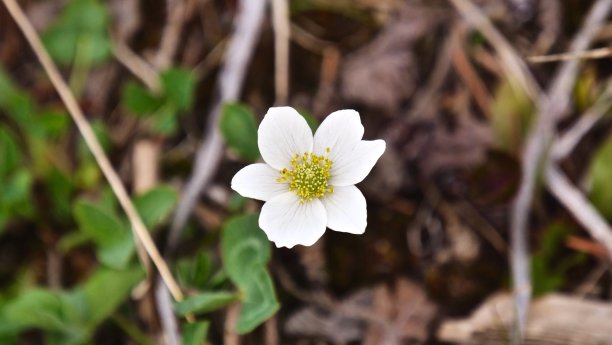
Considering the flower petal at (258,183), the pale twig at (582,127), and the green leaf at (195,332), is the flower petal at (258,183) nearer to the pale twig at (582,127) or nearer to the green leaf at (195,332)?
the green leaf at (195,332)

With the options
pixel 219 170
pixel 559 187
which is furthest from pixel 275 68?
pixel 559 187

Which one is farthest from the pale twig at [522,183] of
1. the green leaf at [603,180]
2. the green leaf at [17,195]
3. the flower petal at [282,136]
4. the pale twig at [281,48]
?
the green leaf at [17,195]

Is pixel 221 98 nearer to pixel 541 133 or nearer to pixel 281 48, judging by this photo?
pixel 281 48

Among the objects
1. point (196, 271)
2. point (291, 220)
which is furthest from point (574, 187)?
point (196, 271)

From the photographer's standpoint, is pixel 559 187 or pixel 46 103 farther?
pixel 46 103

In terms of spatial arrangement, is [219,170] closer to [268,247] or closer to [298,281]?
[298,281]

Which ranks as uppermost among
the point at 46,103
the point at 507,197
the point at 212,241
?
the point at 46,103

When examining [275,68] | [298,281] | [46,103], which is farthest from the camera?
[46,103]
